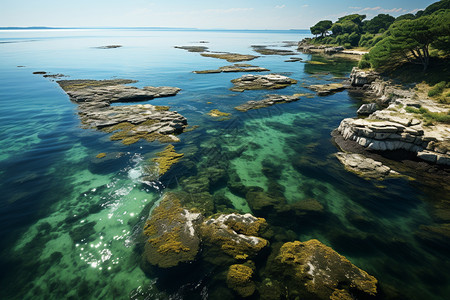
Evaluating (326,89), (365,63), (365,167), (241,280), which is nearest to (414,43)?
(326,89)

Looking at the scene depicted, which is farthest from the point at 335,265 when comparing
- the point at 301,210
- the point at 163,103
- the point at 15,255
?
the point at 163,103

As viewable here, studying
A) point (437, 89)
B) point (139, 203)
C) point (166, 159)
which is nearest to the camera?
point (139, 203)

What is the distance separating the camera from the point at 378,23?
402ft

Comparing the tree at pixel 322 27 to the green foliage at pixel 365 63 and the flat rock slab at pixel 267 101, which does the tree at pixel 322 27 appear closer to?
the green foliage at pixel 365 63

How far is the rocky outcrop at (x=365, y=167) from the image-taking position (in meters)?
17.3

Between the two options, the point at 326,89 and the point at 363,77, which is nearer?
the point at 326,89

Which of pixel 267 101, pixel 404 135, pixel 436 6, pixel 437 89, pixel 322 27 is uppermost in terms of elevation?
pixel 436 6

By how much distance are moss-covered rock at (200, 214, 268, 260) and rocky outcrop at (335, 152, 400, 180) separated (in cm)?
1139

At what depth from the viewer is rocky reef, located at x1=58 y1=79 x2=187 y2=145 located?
81.4ft

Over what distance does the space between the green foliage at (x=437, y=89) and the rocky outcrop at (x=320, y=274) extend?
3257cm

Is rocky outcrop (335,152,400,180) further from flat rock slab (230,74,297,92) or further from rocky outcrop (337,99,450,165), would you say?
flat rock slab (230,74,297,92)

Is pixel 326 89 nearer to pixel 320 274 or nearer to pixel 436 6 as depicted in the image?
pixel 320 274

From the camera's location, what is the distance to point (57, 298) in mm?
9039

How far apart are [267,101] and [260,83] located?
1405 centimetres
